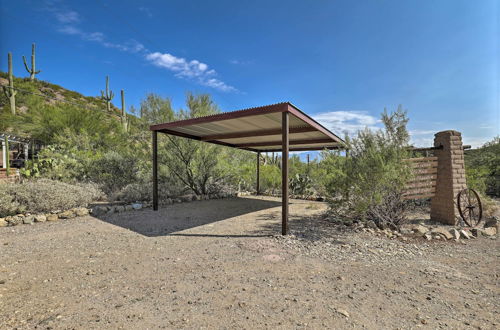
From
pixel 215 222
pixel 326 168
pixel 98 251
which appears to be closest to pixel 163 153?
pixel 215 222

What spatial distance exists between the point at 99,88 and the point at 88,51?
12.3 m

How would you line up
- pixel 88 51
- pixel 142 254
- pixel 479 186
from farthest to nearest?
1. pixel 88 51
2. pixel 479 186
3. pixel 142 254

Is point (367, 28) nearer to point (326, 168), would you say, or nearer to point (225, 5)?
point (326, 168)

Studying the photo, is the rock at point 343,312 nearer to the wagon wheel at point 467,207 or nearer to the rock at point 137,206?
the wagon wheel at point 467,207

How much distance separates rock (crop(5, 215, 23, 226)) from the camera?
15.4ft

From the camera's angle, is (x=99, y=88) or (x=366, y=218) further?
(x=99, y=88)

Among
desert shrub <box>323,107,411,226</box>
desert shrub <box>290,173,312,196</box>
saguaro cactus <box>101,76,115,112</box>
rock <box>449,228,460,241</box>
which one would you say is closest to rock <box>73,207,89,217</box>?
desert shrub <box>323,107,411,226</box>

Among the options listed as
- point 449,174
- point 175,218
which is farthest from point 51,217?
point 449,174

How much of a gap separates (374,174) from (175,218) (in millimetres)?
4312

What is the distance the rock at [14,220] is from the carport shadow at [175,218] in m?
1.33

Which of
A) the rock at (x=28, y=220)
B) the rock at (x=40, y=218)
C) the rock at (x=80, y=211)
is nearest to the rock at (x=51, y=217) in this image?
the rock at (x=40, y=218)

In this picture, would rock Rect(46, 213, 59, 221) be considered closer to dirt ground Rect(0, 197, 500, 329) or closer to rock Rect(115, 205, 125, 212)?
dirt ground Rect(0, 197, 500, 329)

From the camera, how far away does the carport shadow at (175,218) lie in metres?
4.41

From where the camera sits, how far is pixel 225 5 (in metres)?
9.49
